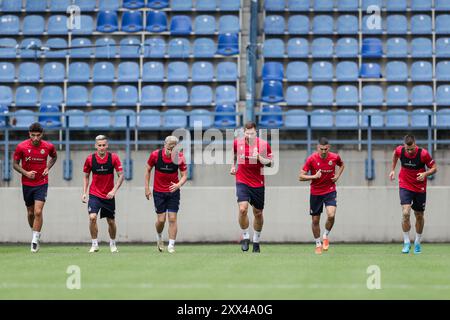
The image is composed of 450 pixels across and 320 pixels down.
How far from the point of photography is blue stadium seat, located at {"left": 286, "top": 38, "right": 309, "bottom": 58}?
26.3 m

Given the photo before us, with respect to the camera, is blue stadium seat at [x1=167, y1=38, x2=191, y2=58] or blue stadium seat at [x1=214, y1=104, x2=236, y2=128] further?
blue stadium seat at [x1=167, y1=38, x2=191, y2=58]

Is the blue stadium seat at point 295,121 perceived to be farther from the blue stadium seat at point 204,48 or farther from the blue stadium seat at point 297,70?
the blue stadium seat at point 204,48

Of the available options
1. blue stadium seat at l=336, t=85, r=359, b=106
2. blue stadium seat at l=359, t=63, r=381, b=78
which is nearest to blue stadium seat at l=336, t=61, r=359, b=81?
blue stadium seat at l=359, t=63, r=381, b=78

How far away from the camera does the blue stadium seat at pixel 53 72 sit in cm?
2590

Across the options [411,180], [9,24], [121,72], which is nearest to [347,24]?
[121,72]

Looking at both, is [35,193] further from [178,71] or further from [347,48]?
[347,48]

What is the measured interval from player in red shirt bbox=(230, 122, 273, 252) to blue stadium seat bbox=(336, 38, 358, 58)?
9162 mm

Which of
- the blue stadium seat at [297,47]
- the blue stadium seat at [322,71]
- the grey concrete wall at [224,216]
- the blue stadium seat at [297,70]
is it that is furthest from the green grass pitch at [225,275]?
the blue stadium seat at [297,47]

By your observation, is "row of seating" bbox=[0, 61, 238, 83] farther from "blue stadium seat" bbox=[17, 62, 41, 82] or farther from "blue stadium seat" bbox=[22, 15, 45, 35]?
"blue stadium seat" bbox=[22, 15, 45, 35]

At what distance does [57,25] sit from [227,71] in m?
4.92

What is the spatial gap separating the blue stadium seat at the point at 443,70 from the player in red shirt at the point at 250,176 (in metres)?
9.52

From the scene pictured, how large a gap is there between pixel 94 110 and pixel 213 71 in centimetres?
315
